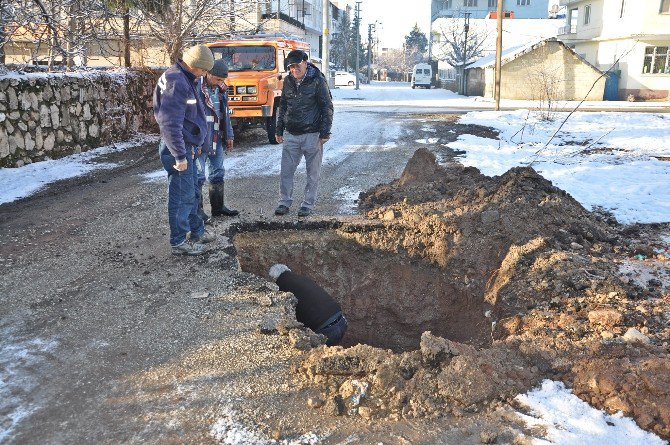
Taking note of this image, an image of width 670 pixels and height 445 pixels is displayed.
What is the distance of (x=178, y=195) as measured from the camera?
198 inches

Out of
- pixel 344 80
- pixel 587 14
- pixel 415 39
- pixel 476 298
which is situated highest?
pixel 415 39

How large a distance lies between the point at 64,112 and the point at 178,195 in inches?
274

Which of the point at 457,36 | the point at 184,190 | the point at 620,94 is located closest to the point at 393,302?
the point at 184,190

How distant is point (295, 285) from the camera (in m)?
4.45

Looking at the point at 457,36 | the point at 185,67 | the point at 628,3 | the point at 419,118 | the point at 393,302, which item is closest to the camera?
the point at 185,67

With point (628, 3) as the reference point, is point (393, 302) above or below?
below

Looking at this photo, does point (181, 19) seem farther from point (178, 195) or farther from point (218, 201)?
point (178, 195)

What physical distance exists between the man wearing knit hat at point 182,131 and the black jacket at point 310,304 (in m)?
1.23

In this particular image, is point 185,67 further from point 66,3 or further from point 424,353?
point 66,3

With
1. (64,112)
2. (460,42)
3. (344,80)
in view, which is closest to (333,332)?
(64,112)

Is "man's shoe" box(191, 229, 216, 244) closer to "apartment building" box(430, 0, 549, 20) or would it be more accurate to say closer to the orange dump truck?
the orange dump truck

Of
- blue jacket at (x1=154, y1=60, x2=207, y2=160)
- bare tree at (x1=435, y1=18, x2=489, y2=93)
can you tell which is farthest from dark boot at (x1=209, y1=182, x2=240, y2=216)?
bare tree at (x1=435, y1=18, x2=489, y2=93)

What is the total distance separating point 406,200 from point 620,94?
32102 millimetres

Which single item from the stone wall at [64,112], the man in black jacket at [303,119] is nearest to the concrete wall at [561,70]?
the stone wall at [64,112]
